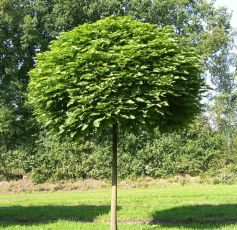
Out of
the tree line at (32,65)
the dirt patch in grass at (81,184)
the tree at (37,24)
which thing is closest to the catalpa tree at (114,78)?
the tree line at (32,65)

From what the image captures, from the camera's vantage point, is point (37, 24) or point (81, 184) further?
point (37, 24)

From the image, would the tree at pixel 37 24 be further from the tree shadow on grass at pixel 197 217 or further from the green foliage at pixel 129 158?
the tree shadow on grass at pixel 197 217

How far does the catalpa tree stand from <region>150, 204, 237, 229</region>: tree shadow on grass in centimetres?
294

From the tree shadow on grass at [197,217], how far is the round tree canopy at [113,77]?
138 inches

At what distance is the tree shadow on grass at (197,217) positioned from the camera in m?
10.2

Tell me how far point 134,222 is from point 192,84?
4539 millimetres

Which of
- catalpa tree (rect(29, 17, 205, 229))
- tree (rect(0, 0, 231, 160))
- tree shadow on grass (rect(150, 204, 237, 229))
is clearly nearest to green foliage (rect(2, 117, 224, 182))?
tree (rect(0, 0, 231, 160))

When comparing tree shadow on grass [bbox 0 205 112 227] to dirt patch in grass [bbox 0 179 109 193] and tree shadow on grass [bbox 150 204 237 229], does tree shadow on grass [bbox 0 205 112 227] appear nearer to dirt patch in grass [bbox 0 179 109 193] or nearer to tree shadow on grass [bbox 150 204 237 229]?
tree shadow on grass [bbox 150 204 237 229]

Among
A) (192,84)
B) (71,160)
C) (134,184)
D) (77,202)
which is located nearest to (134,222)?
(192,84)

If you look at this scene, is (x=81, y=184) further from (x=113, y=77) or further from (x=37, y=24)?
Answer: (x=113, y=77)

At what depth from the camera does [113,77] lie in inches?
282

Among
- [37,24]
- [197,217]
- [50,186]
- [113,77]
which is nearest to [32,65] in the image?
[37,24]

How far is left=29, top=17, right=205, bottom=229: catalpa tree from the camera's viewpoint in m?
7.23

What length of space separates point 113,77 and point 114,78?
1.0 inches
